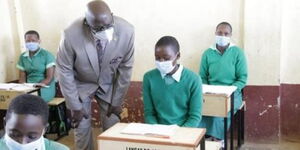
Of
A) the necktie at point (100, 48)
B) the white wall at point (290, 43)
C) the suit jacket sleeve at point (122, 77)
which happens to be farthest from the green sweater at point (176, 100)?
the white wall at point (290, 43)

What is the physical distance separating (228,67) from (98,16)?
167 cm

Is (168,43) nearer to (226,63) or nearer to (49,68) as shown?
(226,63)

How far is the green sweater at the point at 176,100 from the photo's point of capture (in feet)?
8.25

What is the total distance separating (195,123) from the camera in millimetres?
2502

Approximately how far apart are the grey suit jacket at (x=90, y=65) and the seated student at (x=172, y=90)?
319 mm

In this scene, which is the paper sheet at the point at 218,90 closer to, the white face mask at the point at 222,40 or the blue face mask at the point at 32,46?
the white face mask at the point at 222,40

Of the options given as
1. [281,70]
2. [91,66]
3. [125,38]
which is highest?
[125,38]

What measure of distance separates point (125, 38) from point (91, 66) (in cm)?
32

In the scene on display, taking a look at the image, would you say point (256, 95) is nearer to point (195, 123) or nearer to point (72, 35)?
point (195, 123)

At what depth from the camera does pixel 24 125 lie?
1.48m

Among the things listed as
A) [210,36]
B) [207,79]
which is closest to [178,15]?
[210,36]

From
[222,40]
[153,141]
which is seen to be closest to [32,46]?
[222,40]

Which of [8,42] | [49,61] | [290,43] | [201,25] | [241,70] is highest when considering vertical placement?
[201,25]

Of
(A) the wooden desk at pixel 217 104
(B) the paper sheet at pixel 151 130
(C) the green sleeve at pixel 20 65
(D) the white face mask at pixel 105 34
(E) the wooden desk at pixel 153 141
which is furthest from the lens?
(C) the green sleeve at pixel 20 65
